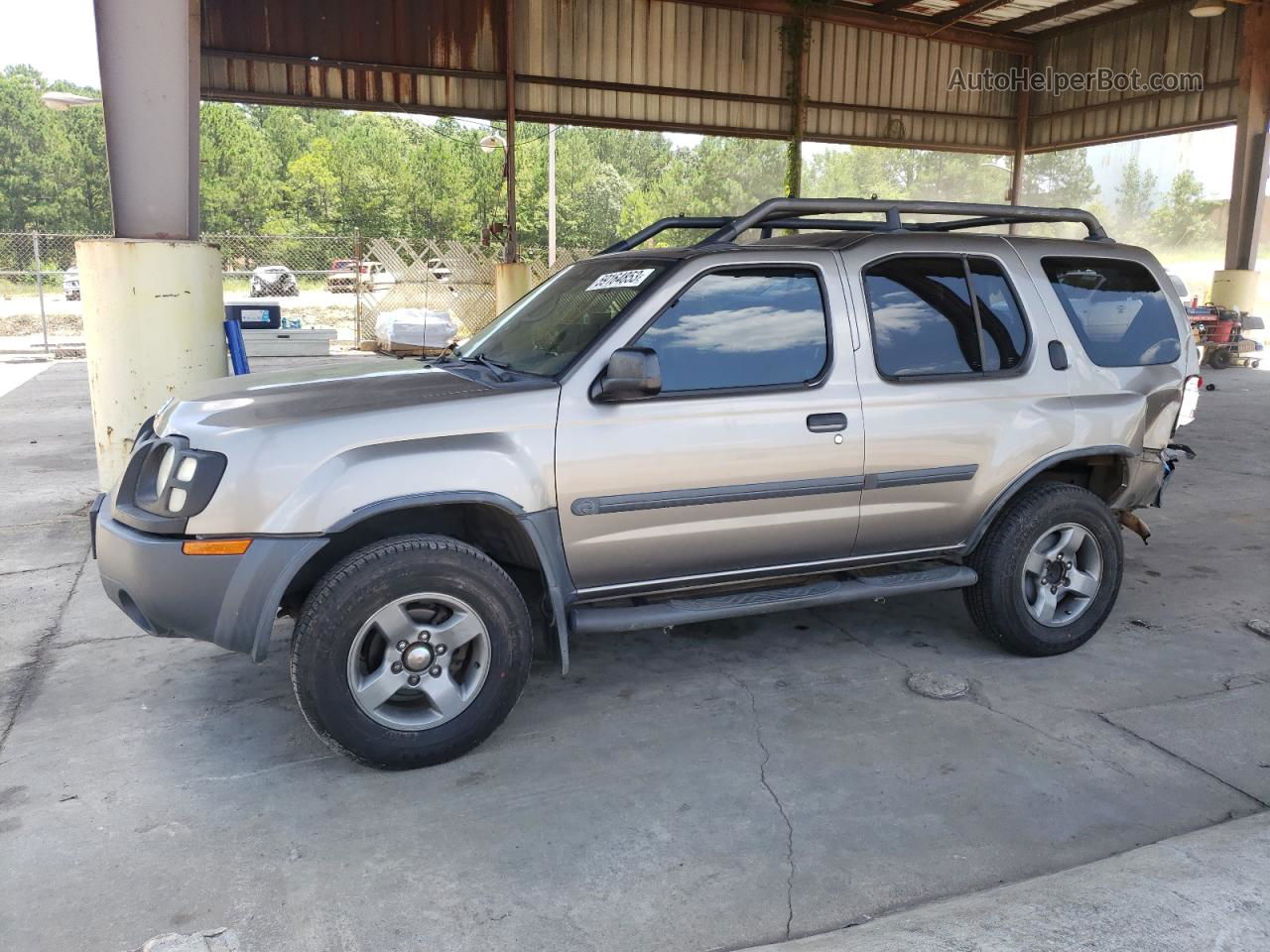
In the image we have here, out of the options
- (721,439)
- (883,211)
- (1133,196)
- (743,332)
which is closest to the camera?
(721,439)

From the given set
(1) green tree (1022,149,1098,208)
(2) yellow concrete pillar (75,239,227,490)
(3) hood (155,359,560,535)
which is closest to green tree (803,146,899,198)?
(1) green tree (1022,149,1098,208)

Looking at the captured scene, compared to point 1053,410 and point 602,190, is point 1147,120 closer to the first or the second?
point 1053,410

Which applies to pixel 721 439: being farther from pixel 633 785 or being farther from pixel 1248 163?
pixel 1248 163

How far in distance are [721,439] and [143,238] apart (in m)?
4.55

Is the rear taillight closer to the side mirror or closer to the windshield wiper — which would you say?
the side mirror

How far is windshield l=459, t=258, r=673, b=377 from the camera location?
4.00 metres

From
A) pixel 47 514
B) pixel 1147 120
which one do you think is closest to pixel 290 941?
pixel 47 514

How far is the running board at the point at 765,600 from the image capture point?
12.5ft

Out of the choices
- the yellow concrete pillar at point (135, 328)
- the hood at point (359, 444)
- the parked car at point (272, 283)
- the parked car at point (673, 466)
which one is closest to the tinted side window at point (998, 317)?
the parked car at point (673, 466)

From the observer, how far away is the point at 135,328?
20.7 feet

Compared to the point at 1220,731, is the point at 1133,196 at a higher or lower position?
higher

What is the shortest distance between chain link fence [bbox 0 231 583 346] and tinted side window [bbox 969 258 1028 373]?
16.4 feet

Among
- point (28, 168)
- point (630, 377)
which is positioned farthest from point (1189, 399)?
point (28, 168)

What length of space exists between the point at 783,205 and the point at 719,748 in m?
2.28
